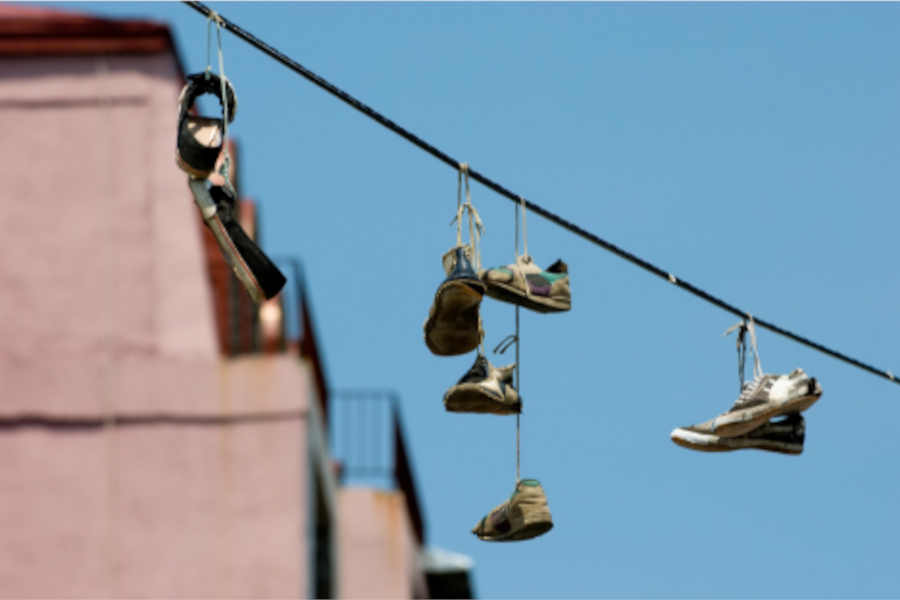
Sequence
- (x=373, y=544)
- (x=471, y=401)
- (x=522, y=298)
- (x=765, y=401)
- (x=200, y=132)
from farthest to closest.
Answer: (x=373, y=544), (x=765, y=401), (x=471, y=401), (x=522, y=298), (x=200, y=132)

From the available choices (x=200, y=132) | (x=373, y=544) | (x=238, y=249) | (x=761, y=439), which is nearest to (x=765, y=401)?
(x=761, y=439)

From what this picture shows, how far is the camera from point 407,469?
20.3 metres

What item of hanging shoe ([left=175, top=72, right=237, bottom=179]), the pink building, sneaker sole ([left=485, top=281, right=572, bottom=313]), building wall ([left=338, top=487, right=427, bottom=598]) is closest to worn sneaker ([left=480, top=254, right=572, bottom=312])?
sneaker sole ([left=485, top=281, right=572, bottom=313])

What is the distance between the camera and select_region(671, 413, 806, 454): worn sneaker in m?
10.1

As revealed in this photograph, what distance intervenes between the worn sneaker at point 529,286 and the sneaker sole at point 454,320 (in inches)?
7.1

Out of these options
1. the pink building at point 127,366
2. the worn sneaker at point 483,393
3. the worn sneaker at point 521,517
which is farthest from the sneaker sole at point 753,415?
the pink building at point 127,366

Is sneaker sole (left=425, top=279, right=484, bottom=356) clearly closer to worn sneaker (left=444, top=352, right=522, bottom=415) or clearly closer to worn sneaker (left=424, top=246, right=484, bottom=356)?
worn sneaker (left=424, top=246, right=484, bottom=356)

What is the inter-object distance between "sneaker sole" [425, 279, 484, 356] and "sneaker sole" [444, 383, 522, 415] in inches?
10.2

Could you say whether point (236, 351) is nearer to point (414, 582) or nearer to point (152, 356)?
point (152, 356)

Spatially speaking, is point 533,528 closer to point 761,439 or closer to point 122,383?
point 761,439

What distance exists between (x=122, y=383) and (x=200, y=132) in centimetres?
836

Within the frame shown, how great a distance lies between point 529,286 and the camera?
9.37 metres

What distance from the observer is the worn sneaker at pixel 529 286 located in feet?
30.5

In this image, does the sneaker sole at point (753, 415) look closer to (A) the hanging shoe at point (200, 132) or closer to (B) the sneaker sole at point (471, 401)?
(B) the sneaker sole at point (471, 401)
